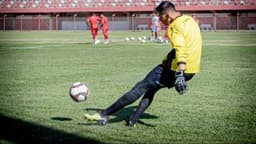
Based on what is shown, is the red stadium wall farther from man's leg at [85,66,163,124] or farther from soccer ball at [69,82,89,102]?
man's leg at [85,66,163,124]

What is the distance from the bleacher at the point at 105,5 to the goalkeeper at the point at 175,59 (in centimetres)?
5460

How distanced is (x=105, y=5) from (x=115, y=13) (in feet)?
5.99

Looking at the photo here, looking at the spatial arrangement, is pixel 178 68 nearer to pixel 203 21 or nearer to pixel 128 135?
pixel 128 135

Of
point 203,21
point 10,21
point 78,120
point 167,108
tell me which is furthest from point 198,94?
point 10,21

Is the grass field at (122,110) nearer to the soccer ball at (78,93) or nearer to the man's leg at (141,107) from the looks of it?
the man's leg at (141,107)

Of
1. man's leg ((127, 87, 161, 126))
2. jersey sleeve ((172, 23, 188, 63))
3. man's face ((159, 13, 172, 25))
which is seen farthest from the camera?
man's leg ((127, 87, 161, 126))

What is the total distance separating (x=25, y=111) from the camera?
332 inches

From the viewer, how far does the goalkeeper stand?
657 cm

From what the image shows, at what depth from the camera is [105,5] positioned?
65688 millimetres

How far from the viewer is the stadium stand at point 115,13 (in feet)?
199

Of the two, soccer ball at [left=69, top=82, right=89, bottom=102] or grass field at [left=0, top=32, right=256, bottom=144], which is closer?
grass field at [left=0, top=32, right=256, bottom=144]

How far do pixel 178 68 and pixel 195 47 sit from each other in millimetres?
444

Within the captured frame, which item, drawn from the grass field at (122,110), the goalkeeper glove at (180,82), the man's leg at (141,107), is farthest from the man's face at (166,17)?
the grass field at (122,110)

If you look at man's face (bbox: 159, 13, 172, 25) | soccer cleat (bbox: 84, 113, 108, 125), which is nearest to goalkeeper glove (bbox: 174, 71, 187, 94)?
man's face (bbox: 159, 13, 172, 25)
